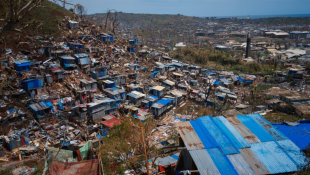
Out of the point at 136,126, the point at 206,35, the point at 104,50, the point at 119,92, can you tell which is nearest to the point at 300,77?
the point at 119,92

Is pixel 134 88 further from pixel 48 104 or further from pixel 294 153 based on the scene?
pixel 294 153

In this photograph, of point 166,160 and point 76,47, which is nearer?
point 166,160

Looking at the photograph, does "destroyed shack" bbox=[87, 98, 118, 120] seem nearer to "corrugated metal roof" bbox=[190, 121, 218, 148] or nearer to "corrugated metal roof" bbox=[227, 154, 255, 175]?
"corrugated metal roof" bbox=[190, 121, 218, 148]

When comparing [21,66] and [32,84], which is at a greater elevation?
[21,66]

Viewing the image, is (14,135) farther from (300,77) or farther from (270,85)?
(300,77)

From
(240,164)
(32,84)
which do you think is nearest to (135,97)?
(32,84)

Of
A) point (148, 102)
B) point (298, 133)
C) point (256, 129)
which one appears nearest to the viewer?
point (256, 129)

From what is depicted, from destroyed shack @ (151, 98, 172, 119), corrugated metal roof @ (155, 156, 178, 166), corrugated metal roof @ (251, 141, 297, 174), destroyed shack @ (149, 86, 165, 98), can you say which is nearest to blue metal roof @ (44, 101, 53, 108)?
destroyed shack @ (151, 98, 172, 119)
